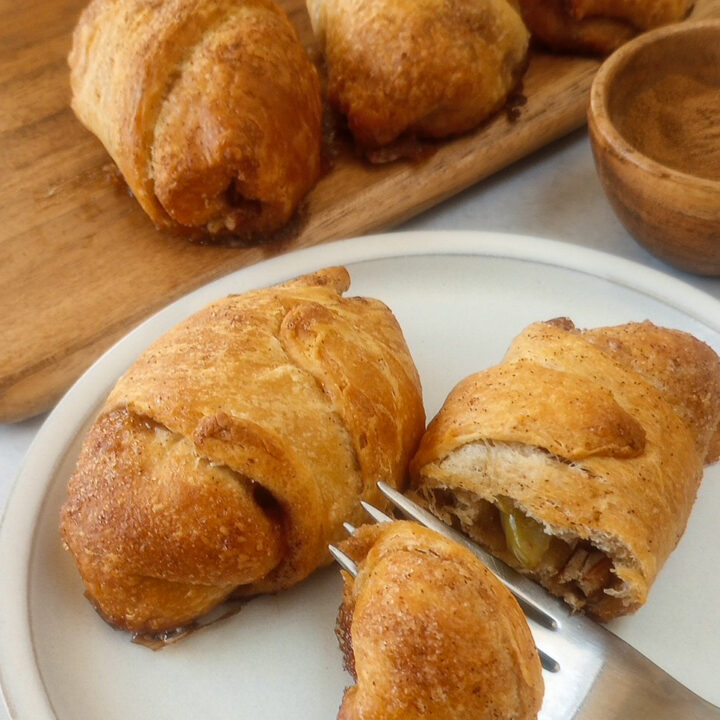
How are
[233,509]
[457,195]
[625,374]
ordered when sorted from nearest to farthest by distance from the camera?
[233,509] < [625,374] < [457,195]

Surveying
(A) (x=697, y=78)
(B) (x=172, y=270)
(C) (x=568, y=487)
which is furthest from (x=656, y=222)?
(B) (x=172, y=270)

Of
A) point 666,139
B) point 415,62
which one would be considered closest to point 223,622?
point 415,62

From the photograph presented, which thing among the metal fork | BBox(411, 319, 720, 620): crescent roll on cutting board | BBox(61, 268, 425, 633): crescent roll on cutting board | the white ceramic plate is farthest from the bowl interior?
the metal fork

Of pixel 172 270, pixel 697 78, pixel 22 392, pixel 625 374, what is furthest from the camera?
pixel 697 78

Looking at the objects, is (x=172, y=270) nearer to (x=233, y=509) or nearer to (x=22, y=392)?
(x=22, y=392)

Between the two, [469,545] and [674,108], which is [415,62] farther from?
[469,545]

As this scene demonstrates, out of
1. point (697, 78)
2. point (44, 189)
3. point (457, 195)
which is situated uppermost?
point (44, 189)

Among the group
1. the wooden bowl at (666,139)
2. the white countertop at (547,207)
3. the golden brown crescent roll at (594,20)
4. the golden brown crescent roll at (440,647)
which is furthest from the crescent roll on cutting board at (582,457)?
the golden brown crescent roll at (594,20)
